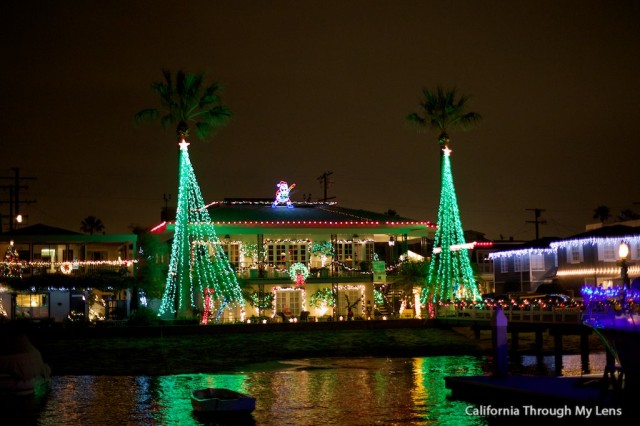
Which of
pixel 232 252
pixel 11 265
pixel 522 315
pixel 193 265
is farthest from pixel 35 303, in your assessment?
pixel 522 315

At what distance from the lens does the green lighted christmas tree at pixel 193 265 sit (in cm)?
6228

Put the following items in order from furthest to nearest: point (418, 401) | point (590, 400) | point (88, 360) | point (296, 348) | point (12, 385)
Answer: point (296, 348) < point (88, 360) < point (12, 385) < point (418, 401) < point (590, 400)

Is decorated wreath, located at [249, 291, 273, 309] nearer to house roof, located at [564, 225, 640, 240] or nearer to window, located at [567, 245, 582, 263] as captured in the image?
window, located at [567, 245, 582, 263]

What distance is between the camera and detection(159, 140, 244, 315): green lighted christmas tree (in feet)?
204

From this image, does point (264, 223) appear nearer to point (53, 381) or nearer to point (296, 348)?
point (296, 348)

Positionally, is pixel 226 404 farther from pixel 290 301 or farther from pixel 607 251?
pixel 607 251

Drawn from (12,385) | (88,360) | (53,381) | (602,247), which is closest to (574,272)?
(602,247)

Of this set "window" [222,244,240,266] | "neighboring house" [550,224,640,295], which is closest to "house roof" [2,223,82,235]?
"window" [222,244,240,266]

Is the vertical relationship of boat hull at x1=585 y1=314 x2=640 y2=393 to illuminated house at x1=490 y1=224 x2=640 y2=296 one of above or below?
below

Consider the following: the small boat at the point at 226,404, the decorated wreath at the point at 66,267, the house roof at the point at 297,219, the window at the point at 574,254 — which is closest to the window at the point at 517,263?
the window at the point at 574,254

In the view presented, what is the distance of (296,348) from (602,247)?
25.1 meters

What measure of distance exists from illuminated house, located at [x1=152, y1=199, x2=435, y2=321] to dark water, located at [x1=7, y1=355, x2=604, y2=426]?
15.2 metres

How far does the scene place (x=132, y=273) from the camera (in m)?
68.1

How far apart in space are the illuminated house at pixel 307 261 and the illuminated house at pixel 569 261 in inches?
441
